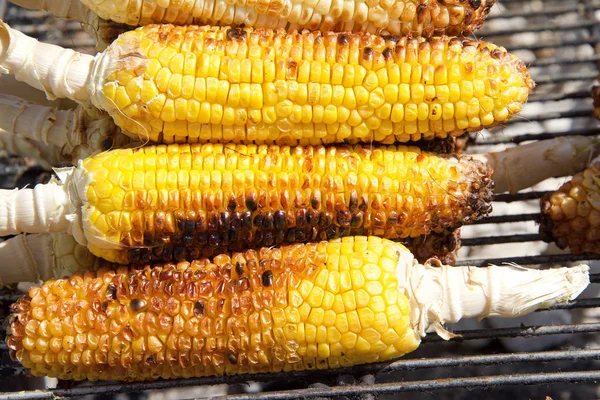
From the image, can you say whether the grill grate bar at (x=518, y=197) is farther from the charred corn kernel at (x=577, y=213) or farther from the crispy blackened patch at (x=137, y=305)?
the crispy blackened patch at (x=137, y=305)

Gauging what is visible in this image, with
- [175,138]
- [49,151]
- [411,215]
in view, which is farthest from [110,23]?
[411,215]

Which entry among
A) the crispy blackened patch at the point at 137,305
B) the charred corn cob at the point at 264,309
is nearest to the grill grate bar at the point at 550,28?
the charred corn cob at the point at 264,309

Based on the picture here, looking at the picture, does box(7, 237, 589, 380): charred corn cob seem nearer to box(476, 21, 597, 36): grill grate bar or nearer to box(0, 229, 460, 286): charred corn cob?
box(0, 229, 460, 286): charred corn cob

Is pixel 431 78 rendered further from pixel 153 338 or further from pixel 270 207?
→ pixel 153 338

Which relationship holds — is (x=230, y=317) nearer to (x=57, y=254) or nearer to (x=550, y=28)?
(x=57, y=254)

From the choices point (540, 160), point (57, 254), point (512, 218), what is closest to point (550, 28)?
point (540, 160)

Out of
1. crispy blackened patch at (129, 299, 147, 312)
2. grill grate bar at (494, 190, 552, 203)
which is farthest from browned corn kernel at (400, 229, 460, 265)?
crispy blackened patch at (129, 299, 147, 312)
